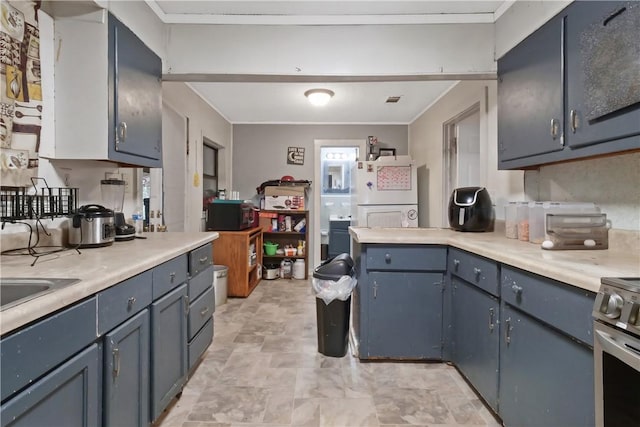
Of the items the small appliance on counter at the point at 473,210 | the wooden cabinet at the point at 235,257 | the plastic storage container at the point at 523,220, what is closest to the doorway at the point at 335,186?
the wooden cabinet at the point at 235,257

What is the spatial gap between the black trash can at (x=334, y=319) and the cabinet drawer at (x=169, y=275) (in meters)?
0.96

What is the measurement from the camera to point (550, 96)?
5.38 ft

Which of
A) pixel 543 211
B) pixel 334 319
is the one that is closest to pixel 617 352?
pixel 543 211

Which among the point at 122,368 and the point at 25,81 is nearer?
the point at 122,368

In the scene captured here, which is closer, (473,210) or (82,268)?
(82,268)

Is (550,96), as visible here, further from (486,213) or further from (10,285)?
(10,285)

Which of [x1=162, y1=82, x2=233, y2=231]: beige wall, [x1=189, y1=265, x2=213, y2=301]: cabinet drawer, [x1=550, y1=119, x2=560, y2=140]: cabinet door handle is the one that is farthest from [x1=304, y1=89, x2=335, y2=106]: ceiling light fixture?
[x1=550, y1=119, x2=560, y2=140]: cabinet door handle

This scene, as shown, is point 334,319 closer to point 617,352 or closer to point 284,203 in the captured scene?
point 617,352

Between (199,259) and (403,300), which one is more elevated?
(199,259)

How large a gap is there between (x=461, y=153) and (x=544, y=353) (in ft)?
8.86

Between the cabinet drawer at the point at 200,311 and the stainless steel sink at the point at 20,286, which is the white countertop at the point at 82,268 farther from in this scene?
the cabinet drawer at the point at 200,311

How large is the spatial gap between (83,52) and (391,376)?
2.56m

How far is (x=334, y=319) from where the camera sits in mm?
2318

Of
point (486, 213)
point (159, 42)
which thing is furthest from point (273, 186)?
point (486, 213)
